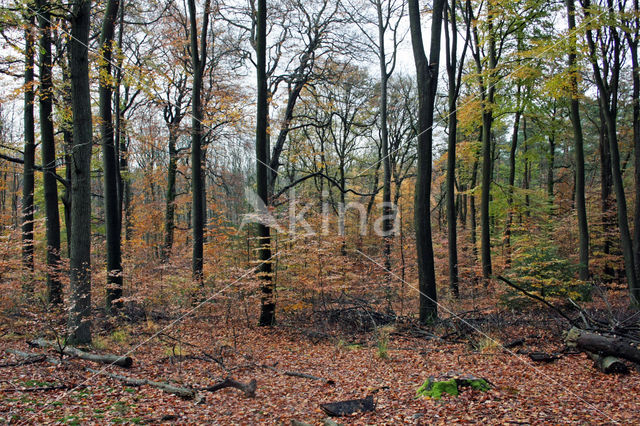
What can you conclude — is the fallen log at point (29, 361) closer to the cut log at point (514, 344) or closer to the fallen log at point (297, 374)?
the fallen log at point (297, 374)

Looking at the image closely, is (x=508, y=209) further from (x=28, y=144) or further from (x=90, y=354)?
(x=28, y=144)

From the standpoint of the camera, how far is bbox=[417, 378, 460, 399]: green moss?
4.30m

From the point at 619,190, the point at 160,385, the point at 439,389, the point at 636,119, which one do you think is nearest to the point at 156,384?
the point at 160,385

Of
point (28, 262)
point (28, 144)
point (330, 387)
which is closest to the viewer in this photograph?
point (330, 387)

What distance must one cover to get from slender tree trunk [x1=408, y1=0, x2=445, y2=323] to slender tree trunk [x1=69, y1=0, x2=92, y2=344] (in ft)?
20.6

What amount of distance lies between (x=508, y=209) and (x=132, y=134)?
48.1 ft

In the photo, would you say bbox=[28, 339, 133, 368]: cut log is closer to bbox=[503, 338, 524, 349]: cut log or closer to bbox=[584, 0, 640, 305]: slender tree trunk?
bbox=[503, 338, 524, 349]: cut log

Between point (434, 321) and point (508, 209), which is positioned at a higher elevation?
point (508, 209)

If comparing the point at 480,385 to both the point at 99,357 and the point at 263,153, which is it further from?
the point at 263,153

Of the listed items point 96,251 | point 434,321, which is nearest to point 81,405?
point 434,321

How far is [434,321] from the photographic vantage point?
7.85 m

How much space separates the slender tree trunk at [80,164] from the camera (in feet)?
20.3

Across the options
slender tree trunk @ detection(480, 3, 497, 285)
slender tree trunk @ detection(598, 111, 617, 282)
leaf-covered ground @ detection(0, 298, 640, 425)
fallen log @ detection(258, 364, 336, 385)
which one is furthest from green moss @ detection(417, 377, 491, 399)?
slender tree trunk @ detection(598, 111, 617, 282)

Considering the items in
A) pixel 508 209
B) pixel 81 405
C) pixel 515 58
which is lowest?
pixel 81 405
